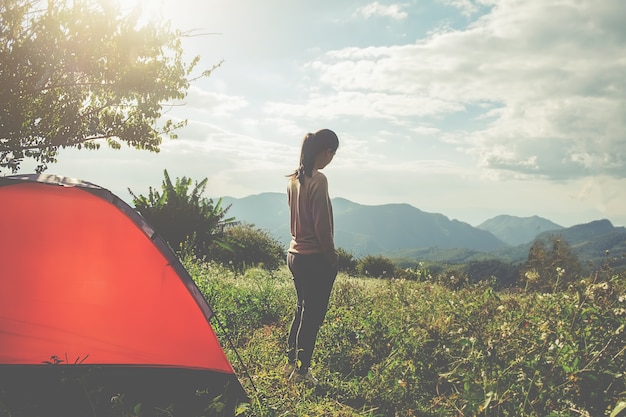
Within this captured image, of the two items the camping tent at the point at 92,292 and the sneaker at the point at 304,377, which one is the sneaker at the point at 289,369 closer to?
the sneaker at the point at 304,377

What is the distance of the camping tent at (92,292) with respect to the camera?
458 centimetres

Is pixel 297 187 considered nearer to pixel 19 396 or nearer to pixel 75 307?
pixel 75 307

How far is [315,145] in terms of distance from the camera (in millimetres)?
4793

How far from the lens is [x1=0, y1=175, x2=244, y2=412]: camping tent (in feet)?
15.0

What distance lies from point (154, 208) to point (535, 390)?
48.1 feet

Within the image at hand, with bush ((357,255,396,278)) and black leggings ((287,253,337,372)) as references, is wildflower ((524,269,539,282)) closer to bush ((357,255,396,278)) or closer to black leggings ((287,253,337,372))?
black leggings ((287,253,337,372))

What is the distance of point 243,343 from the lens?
7.08 m

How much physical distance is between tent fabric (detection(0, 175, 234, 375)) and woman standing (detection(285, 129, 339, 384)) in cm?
105

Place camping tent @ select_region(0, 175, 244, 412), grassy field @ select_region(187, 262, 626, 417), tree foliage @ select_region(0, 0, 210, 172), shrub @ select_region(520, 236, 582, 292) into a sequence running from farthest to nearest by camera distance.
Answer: tree foliage @ select_region(0, 0, 210, 172), shrub @ select_region(520, 236, 582, 292), camping tent @ select_region(0, 175, 244, 412), grassy field @ select_region(187, 262, 626, 417)

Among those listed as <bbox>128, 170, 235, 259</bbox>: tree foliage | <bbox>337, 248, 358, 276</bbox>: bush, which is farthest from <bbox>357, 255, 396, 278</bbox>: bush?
<bbox>128, 170, 235, 259</bbox>: tree foliage

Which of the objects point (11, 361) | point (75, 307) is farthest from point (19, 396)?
point (75, 307)

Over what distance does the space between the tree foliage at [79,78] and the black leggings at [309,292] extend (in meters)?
10.8

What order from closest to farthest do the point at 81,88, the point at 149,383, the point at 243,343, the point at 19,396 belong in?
the point at 19,396 < the point at 149,383 < the point at 243,343 < the point at 81,88

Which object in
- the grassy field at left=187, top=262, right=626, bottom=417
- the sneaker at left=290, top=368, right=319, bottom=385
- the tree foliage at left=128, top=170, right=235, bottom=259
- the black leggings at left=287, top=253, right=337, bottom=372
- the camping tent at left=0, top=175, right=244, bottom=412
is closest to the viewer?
the grassy field at left=187, top=262, right=626, bottom=417
